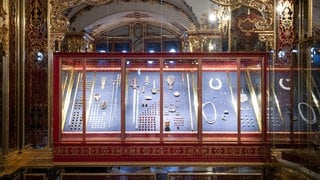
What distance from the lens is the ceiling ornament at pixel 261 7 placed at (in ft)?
21.2

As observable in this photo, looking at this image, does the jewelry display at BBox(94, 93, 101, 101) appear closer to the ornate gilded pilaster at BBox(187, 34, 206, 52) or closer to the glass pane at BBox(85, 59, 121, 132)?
the glass pane at BBox(85, 59, 121, 132)

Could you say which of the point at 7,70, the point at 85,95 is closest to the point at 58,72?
the point at 85,95

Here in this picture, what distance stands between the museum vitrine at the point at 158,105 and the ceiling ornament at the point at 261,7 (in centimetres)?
38

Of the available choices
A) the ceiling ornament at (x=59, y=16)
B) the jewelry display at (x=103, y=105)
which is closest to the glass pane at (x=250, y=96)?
the ceiling ornament at (x=59, y=16)

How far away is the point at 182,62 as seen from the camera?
647cm

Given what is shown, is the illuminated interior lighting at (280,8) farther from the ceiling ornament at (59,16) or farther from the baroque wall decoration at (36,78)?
the baroque wall decoration at (36,78)

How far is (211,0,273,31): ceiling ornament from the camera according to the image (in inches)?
255

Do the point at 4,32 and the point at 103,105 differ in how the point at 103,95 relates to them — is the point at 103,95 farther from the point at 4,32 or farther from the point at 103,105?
the point at 4,32

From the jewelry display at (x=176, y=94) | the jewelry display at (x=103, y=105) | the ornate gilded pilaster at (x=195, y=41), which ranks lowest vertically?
the jewelry display at (x=103, y=105)

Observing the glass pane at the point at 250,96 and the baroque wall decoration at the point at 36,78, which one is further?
the glass pane at the point at 250,96

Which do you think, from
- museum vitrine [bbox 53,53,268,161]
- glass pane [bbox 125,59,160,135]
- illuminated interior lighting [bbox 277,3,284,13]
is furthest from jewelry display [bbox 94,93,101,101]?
illuminated interior lighting [bbox 277,3,284,13]

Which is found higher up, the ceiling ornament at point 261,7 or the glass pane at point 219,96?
the ceiling ornament at point 261,7

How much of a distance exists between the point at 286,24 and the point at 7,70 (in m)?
3.37

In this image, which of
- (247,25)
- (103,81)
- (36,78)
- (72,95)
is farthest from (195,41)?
(36,78)
